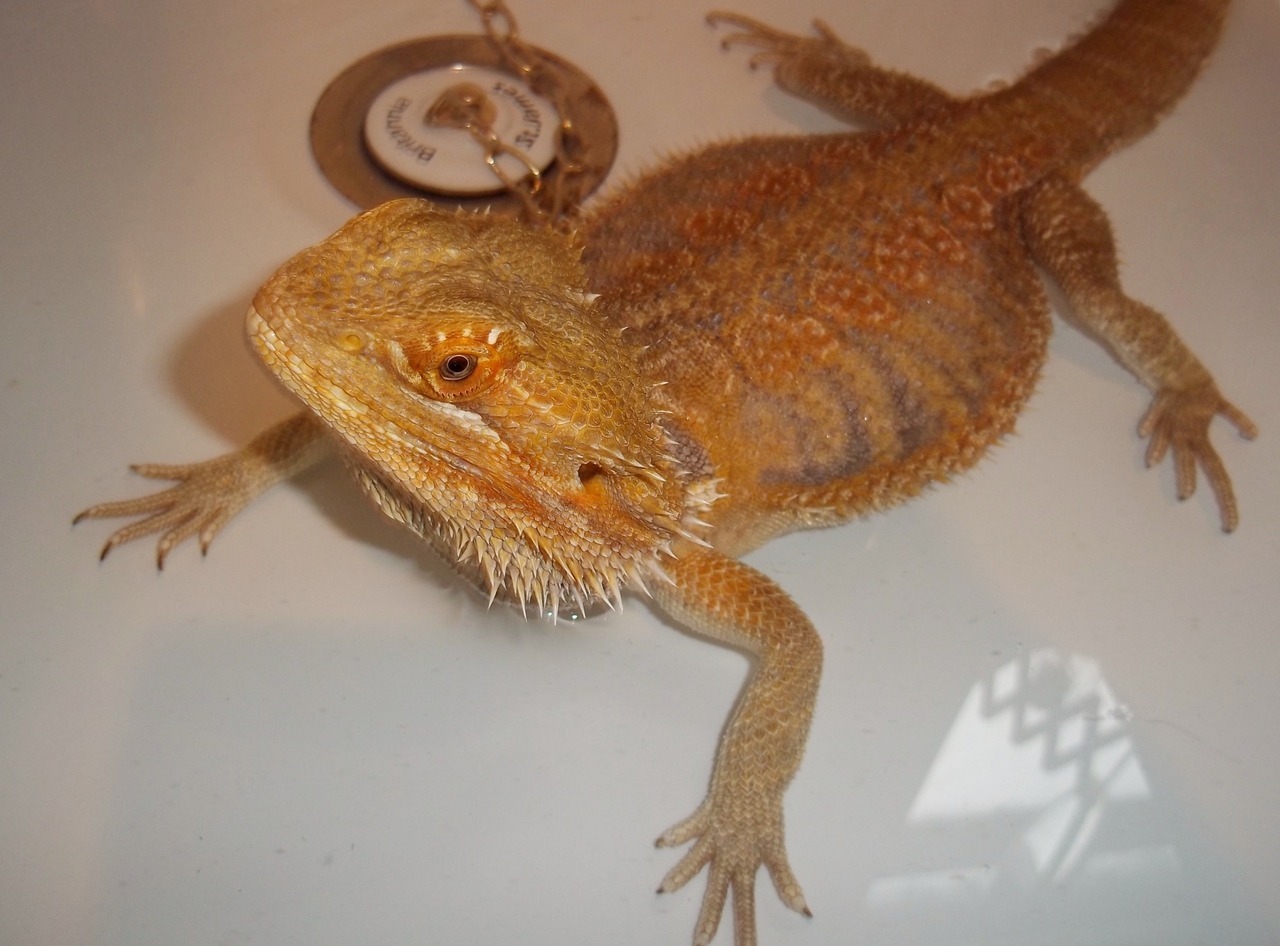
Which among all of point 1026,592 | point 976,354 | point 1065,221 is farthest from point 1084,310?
point 1026,592

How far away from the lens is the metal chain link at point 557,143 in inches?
121

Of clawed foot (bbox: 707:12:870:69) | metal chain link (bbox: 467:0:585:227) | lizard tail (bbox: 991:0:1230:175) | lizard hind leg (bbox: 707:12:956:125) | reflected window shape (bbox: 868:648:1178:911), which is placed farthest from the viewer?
clawed foot (bbox: 707:12:870:69)

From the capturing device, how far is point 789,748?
2354mm

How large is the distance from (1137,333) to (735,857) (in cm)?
174

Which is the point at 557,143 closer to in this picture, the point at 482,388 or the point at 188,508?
the point at 188,508

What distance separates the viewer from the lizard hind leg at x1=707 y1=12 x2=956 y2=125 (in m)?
3.21

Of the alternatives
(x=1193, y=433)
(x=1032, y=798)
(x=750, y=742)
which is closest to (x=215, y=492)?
(x=750, y=742)

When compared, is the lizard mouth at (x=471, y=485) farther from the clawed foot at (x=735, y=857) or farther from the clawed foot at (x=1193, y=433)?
the clawed foot at (x=1193, y=433)

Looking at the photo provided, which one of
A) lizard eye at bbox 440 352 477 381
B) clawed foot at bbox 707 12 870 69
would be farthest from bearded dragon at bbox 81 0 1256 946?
clawed foot at bbox 707 12 870 69

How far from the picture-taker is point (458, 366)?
1.63 m

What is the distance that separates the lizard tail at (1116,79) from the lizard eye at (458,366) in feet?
6.18

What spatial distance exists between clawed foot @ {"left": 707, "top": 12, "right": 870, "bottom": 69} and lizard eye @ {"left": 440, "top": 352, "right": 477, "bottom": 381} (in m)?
2.43

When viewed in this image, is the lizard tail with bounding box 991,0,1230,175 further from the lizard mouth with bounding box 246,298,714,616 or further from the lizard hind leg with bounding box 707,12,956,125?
the lizard mouth with bounding box 246,298,714,616

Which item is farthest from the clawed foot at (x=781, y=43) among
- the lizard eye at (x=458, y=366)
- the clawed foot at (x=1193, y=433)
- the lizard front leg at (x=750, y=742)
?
the lizard eye at (x=458, y=366)
